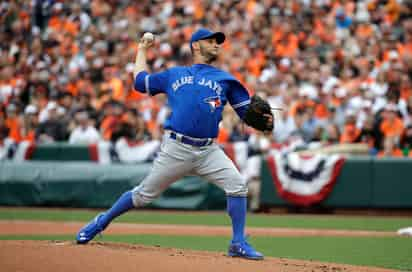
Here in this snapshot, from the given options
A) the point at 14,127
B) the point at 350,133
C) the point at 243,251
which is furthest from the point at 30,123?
the point at 243,251

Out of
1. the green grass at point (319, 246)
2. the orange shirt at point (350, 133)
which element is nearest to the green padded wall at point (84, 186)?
the orange shirt at point (350, 133)

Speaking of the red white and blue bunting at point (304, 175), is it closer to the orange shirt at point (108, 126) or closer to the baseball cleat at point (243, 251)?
the orange shirt at point (108, 126)

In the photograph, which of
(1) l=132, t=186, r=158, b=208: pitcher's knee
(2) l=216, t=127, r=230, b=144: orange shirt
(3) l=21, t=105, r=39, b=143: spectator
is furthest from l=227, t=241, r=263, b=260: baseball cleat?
(3) l=21, t=105, r=39, b=143: spectator

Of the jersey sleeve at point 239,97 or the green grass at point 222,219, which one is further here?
the green grass at point 222,219

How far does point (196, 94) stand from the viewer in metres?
7.23

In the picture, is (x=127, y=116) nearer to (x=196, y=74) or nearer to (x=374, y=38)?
(x=374, y=38)

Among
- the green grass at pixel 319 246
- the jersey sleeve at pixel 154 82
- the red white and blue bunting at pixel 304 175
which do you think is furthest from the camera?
the red white and blue bunting at pixel 304 175

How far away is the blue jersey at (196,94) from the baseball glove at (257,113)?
0.35ft

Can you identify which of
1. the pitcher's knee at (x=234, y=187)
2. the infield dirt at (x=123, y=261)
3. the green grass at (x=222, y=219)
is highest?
the pitcher's knee at (x=234, y=187)

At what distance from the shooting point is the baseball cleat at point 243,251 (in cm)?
718

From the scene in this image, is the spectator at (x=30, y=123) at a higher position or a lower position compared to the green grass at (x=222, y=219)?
higher

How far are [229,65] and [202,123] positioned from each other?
1003 centimetres

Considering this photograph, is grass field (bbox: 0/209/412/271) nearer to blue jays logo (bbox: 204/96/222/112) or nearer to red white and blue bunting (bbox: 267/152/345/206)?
red white and blue bunting (bbox: 267/152/345/206)

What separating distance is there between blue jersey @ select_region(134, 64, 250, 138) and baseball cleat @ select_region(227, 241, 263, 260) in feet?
3.20
